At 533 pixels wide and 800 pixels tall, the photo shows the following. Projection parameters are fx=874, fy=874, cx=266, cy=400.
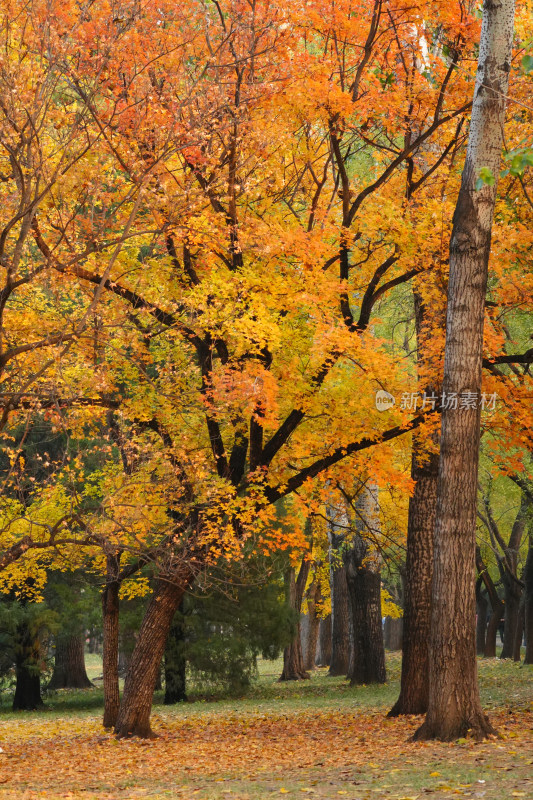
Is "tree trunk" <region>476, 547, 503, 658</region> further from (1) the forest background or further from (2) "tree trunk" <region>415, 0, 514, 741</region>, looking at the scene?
(2) "tree trunk" <region>415, 0, 514, 741</region>

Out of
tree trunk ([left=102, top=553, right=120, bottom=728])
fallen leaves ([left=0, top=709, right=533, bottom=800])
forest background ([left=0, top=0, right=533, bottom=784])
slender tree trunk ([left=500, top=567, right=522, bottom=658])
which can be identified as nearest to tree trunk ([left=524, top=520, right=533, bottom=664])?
slender tree trunk ([left=500, top=567, right=522, bottom=658])

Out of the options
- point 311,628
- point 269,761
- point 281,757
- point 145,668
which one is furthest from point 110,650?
point 311,628

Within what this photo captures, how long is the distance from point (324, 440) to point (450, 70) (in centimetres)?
567

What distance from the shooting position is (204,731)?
1491 centimetres

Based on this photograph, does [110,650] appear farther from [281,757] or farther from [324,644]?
[324,644]

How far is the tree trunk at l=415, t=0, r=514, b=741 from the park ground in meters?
0.94

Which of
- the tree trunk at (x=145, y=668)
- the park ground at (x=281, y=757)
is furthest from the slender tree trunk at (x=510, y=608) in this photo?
the tree trunk at (x=145, y=668)

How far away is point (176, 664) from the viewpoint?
78.4 feet

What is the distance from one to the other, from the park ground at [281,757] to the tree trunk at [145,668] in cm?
38

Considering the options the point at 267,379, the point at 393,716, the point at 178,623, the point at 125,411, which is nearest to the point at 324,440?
the point at 267,379

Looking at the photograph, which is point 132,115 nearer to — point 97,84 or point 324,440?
point 97,84

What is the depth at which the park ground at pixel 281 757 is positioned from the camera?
7.82 metres

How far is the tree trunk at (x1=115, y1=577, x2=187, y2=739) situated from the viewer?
13930 mm

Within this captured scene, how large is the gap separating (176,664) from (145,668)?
34.1 ft
